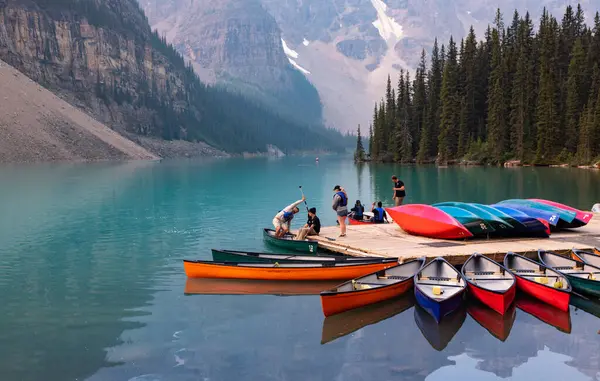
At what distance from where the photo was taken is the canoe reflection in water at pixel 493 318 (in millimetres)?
15062

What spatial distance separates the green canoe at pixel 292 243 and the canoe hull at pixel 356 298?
6.52 meters

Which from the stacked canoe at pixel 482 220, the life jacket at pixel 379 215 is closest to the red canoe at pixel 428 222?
the stacked canoe at pixel 482 220

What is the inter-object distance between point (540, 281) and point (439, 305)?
4.62 metres

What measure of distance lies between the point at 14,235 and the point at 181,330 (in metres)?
20.3

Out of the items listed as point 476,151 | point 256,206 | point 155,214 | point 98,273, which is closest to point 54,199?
point 155,214

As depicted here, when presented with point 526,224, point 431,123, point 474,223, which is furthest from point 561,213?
point 431,123

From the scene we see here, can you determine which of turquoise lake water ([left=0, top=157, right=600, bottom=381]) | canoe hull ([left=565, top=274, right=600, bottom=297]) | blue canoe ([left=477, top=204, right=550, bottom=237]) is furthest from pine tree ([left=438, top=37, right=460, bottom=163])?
canoe hull ([left=565, top=274, right=600, bottom=297])

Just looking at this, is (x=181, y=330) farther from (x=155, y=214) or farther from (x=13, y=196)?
(x=13, y=196)

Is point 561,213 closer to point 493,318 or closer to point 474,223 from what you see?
point 474,223

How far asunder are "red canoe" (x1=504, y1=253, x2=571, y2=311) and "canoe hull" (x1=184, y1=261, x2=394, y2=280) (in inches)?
169

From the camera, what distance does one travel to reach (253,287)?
63.6ft

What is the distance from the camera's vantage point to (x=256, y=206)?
4678 cm

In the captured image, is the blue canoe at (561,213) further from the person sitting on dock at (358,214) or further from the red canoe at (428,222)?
the person sitting on dock at (358,214)

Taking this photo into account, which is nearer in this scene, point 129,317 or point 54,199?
point 129,317
